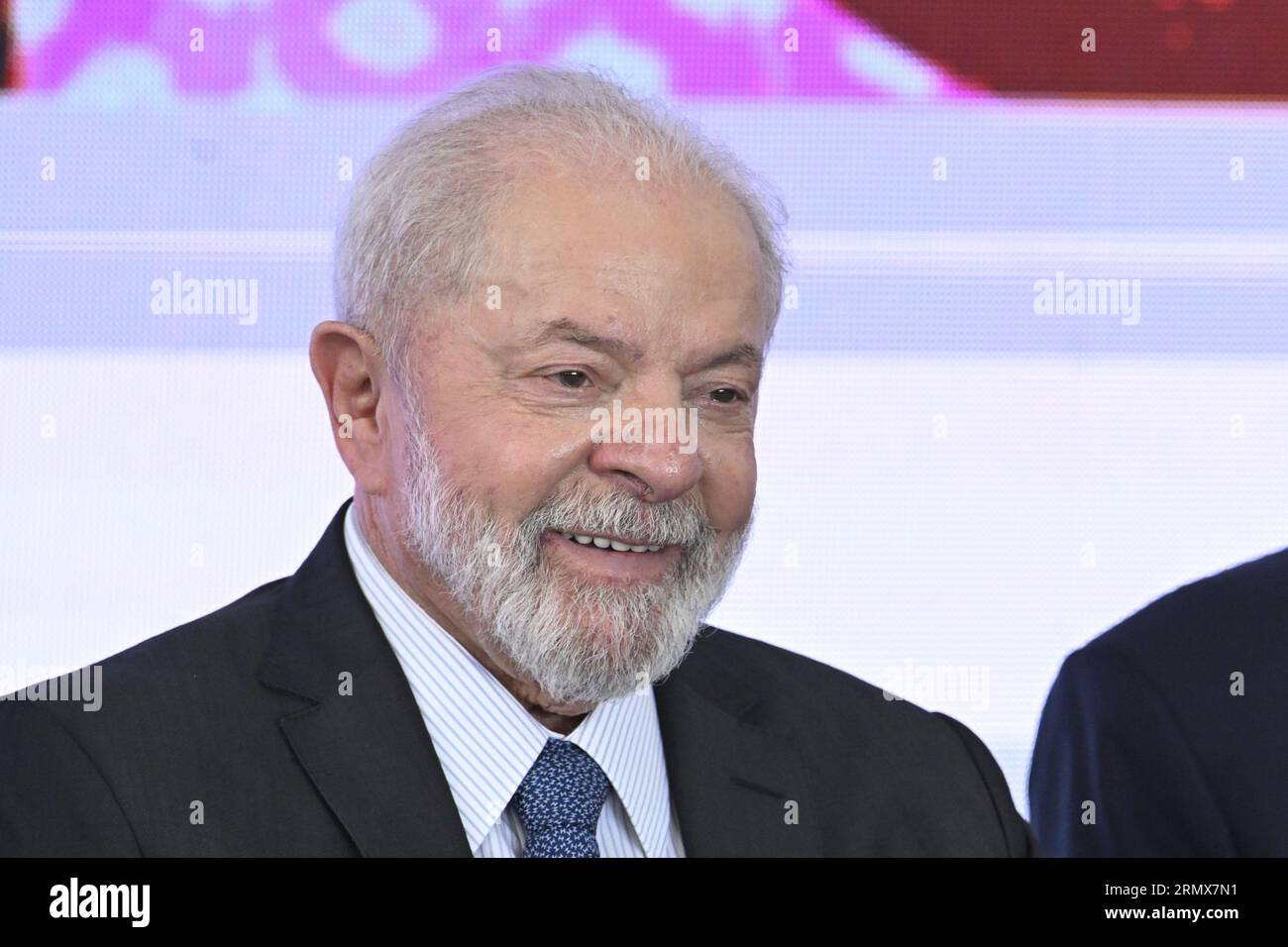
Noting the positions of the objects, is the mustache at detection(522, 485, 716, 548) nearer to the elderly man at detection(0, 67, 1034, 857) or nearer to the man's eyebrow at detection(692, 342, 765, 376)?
the elderly man at detection(0, 67, 1034, 857)

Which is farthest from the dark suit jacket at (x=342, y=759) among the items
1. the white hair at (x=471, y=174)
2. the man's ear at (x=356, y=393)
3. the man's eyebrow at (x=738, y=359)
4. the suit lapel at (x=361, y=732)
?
the man's eyebrow at (x=738, y=359)

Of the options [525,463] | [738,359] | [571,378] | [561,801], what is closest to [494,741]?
[561,801]

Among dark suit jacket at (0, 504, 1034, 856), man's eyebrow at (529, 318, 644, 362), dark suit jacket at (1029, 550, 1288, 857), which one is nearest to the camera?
dark suit jacket at (0, 504, 1034, 856)

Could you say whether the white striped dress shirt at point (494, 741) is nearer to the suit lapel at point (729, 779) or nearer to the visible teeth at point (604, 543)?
the suit lapel at point (729, 779)

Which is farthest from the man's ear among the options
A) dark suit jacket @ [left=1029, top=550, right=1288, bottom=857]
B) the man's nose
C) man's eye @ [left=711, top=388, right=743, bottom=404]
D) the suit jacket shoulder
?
dark suit jacket @ [left=1029, top=550, right=1288, bottom=857]

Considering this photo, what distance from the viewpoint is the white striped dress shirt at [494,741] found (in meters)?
1.97

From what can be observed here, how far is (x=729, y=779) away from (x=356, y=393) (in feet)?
2.19

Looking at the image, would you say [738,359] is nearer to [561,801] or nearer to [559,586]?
[559,586]

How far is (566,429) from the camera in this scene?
1.97 m

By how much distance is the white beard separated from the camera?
6.46ft

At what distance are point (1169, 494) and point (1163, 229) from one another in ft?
1.39

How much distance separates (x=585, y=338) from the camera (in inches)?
76.7

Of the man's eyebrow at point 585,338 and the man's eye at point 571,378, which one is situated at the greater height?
the man's eyebrow at point 585,338
